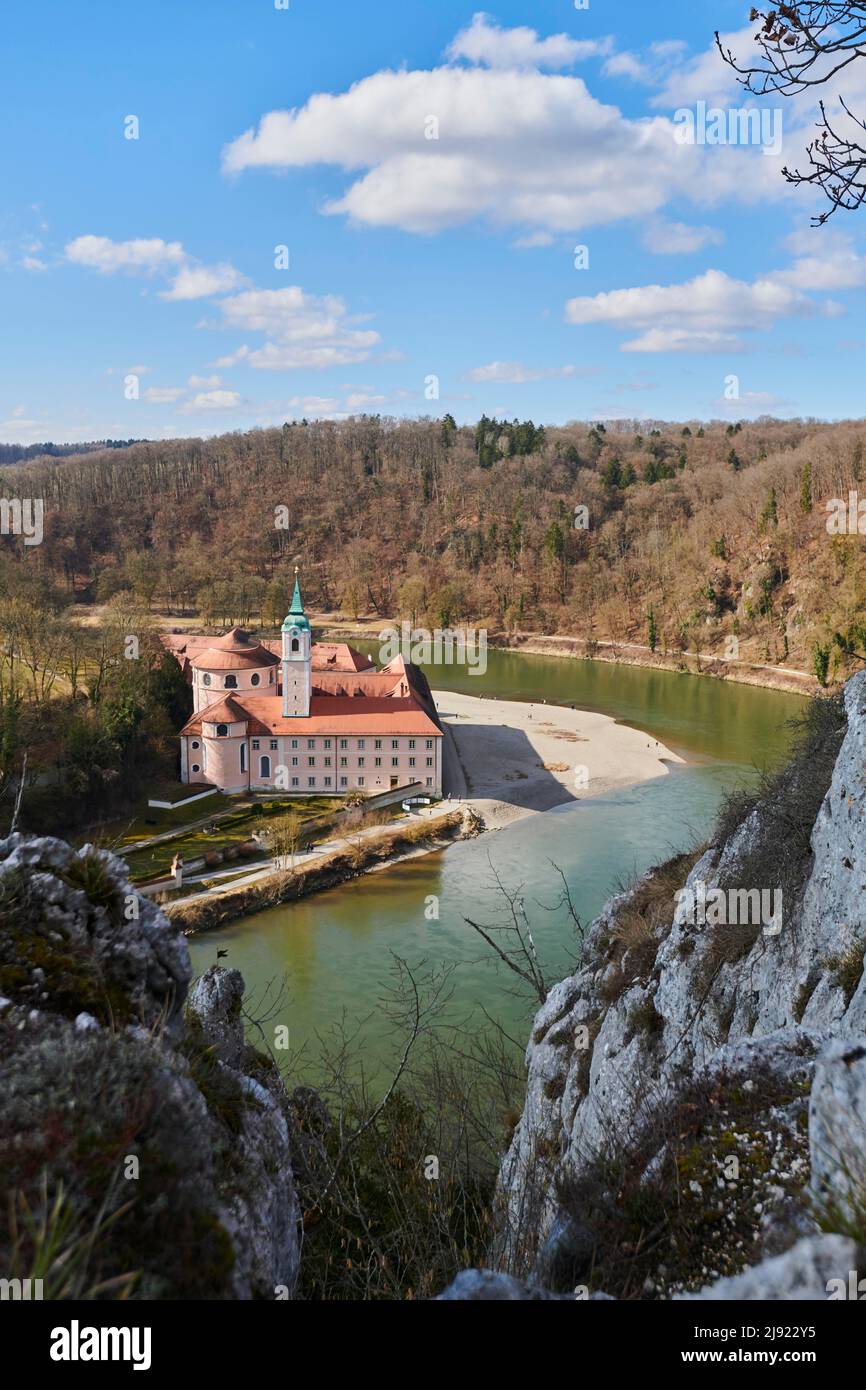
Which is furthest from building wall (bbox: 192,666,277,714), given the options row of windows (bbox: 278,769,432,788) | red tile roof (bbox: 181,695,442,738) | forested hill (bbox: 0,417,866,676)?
forested hill (bbox: 0,417,866,676)

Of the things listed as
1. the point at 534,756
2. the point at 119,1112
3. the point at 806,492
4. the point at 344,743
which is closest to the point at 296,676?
the point at 344,743

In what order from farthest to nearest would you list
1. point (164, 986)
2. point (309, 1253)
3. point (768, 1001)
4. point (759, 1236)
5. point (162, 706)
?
1. point (162, 706)
2. point (768, 1001)
3. point (309, 1253)
4. point (164, 986)
5. point (759, 1236)

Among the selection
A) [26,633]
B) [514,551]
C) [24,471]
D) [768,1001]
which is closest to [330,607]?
[514,551]

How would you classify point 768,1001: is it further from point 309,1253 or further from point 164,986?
point 164,986

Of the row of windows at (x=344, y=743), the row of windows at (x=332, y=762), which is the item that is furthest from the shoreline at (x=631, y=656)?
the row of windows at (x=332, y=762)

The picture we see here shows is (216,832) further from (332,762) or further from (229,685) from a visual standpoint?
(229,685)

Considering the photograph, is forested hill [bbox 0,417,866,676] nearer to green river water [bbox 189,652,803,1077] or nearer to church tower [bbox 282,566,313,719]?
church tower [bbox 282,566,313,719]
